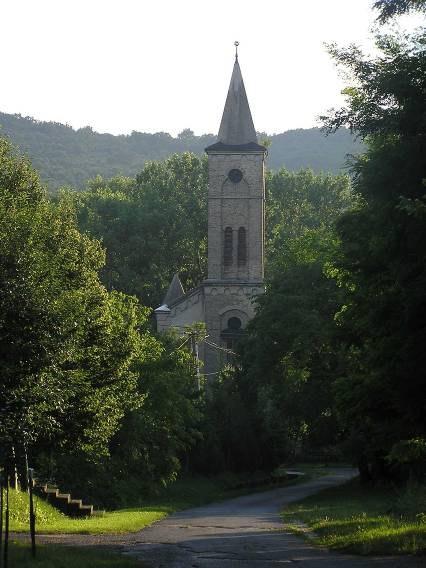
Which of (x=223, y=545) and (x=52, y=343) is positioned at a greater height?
(x=52, y=343)

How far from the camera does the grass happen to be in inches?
660

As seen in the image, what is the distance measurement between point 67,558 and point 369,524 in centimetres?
744

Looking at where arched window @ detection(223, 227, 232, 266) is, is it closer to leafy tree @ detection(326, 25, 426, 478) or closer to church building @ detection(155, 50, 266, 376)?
church building @ detection(155, 50, 266, 376)

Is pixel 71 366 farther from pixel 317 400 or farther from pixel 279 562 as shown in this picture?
pixel 317 400

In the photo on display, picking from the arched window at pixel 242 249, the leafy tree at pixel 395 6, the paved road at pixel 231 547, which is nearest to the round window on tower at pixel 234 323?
the arched window at pixel 242 249

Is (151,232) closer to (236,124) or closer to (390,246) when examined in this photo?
(236,124)

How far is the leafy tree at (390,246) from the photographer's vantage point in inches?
610

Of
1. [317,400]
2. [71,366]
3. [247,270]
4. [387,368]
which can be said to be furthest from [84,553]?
[247,270]

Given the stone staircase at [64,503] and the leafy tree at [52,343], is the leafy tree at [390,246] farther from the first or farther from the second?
the stone staircase at [64,503]

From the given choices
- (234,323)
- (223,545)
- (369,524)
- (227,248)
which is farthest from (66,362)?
(227,248)

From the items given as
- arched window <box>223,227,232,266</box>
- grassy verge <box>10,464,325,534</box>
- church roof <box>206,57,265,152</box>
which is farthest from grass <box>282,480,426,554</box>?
church roof <box>206,57,265,152</box>

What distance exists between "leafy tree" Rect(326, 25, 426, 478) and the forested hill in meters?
141

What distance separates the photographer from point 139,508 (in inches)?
1325

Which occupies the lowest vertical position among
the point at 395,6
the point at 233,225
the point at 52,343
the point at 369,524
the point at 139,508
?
the point at 139,508
